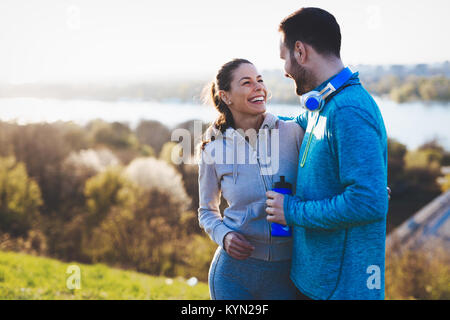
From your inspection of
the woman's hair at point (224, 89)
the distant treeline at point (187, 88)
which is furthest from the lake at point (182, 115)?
the woman's hair at point (224, 89)

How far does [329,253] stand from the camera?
5.91 feet

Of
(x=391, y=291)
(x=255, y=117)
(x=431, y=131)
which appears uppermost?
(x=431, y=131)

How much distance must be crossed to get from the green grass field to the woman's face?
13.3ft

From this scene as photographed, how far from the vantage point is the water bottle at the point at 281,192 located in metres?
2.00

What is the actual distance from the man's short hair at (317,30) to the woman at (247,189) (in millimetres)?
502

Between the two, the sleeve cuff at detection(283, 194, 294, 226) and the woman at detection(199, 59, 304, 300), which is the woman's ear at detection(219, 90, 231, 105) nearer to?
the woman at detection(199, 59, 304, 300)

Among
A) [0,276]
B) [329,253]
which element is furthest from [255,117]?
[0,276]

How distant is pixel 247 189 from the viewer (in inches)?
85.4

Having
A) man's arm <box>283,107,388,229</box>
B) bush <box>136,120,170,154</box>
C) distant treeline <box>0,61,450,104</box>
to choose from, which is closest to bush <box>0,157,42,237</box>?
distant treeline <box>0,61,450,104</box>

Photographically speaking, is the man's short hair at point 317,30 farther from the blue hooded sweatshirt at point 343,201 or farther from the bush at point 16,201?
the bush at point 16,201

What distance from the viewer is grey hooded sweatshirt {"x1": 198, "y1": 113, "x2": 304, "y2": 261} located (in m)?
2.15

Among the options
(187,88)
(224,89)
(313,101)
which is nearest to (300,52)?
(313,101)
